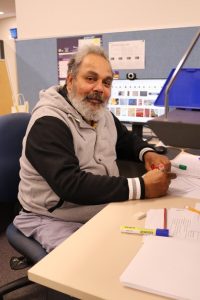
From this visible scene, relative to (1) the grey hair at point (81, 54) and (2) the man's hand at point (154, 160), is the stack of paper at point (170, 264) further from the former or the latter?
(1) the grey hair at point (81, 54)

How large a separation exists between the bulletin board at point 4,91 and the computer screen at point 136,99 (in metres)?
0.81

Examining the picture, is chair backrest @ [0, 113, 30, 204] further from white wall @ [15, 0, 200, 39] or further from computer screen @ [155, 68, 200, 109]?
white wall @ [15, 0, 200, 39]

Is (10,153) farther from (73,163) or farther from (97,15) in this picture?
(97,15)

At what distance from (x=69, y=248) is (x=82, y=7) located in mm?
2646

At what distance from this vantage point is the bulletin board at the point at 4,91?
89.1 inches

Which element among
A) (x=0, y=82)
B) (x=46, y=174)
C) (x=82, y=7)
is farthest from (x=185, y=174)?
(x=82, y=7)

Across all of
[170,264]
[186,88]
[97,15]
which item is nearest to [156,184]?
[170,264]

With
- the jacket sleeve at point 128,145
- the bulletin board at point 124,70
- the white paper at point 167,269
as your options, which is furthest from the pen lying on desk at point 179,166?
the bulletin board at point 124,70

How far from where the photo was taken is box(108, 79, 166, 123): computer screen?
6.20ft

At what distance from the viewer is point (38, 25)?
3113mm

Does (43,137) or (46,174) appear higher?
(43,137)

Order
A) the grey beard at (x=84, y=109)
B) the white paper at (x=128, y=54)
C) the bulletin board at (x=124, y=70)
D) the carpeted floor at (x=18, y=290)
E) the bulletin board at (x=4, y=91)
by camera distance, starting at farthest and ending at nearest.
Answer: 1. the bulletin board at (x=4, y=91)
2. the white paper at (x=128, y=54)
3. the bulletin board at (x=124, y=70)
4. the carpeted floor at (x=18, y=290)
5. the grey beard at (x=84, y=109)

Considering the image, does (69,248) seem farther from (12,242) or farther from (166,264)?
(12,242)

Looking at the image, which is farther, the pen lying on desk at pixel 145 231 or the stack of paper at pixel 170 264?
the pen lying on desk at pixel 145 231
